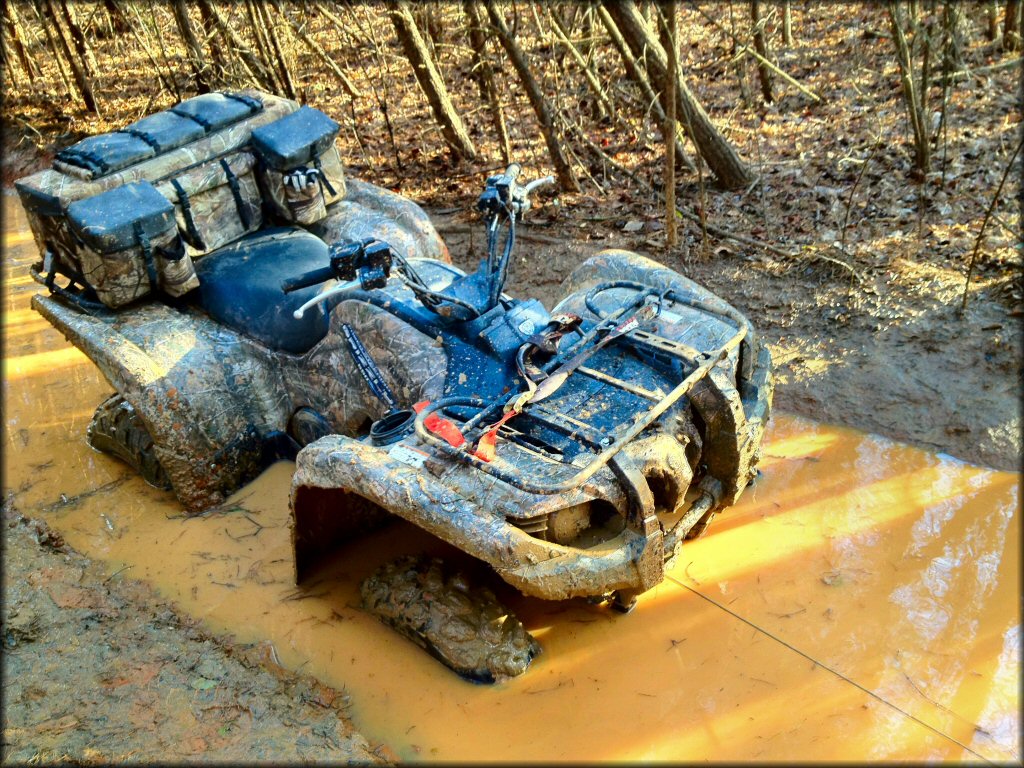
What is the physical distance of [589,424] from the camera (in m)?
3.50

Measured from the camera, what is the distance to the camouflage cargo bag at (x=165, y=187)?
A: 15.4 ft

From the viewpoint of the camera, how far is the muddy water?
11.1 feet

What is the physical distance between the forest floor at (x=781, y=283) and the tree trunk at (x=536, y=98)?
0.21 meters

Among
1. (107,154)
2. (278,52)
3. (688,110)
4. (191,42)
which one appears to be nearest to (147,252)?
(107,154)

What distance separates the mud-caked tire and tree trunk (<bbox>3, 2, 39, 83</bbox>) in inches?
386

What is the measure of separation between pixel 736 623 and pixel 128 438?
136 inches

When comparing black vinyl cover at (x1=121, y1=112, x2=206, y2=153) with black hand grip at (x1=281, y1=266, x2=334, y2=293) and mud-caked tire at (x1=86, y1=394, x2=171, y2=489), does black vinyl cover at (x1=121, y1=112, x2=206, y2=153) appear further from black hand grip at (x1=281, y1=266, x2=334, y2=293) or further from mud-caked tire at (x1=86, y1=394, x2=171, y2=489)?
black hand grip at (x1=281, y1=266, x2=334, y2=293)

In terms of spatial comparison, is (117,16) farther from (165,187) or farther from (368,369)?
(368,369)

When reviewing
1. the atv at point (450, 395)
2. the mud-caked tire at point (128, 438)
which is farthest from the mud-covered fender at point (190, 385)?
the mud-caked tire at point (128, 438)

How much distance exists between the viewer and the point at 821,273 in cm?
595

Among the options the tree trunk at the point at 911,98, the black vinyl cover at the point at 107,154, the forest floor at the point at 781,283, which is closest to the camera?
the forest floor at the point at 781,283

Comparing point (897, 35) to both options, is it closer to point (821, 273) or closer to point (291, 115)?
point (821, 273)

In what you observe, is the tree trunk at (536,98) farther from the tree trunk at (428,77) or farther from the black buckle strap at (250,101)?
the black buckle strap at (250,101)

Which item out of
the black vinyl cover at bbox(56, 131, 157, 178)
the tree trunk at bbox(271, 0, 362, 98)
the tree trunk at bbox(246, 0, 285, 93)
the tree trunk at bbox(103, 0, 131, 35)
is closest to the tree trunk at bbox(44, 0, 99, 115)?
the tree trunk at bbox(103, 0, 131, 35)
